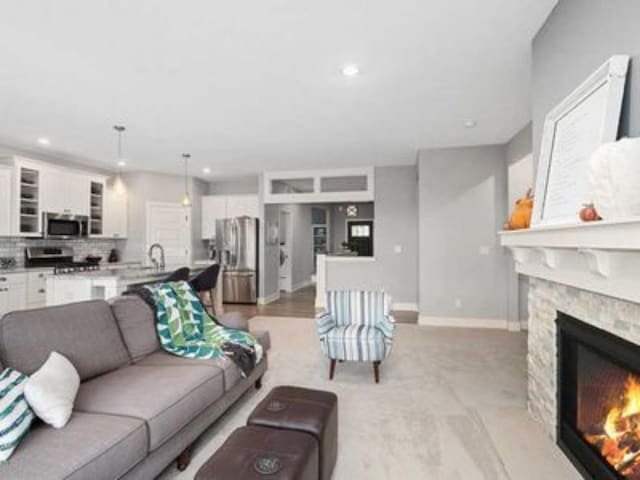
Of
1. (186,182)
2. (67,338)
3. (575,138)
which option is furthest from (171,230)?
(575,138)

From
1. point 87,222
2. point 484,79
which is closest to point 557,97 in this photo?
point 484,79

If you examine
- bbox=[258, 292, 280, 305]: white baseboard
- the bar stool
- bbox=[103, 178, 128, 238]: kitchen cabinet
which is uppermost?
bbox=[103, 178, 128, 238]: kitchen cabinet

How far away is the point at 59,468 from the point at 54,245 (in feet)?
18.6

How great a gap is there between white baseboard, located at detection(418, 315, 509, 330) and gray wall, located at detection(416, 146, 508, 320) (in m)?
0.05

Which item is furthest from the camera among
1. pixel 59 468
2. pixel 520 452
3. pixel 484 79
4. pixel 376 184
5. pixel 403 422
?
pixel 376 184

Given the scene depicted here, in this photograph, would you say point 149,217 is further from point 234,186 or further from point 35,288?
point 35,288

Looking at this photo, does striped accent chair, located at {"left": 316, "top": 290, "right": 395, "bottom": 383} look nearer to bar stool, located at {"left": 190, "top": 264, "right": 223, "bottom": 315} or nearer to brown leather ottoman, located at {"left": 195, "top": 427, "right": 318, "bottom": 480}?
brown leather ottoman, located at {"left": 195, "top": 427, "right": 318, "bottom": 480}

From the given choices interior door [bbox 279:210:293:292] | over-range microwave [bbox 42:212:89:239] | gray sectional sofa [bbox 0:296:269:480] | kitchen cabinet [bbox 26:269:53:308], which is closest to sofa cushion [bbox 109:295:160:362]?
gray sectional sofa [bbox 0:296:269:480]

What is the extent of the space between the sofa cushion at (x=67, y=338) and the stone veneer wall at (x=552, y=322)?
9.12 ft

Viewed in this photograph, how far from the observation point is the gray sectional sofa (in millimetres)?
1420

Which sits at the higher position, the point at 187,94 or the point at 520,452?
the point at 187,94

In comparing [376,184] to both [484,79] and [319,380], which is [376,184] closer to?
[484,79]

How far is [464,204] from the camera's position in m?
5.21

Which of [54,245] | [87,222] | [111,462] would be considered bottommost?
[111,462]
